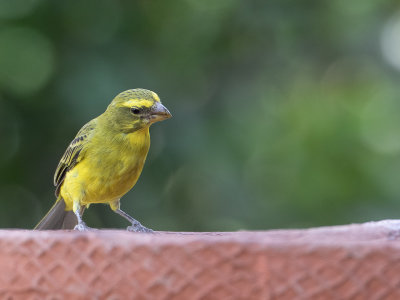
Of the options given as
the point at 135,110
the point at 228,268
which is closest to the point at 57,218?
the point at 135,110

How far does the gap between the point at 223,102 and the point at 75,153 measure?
135cm

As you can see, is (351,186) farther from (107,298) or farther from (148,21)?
(107,298)

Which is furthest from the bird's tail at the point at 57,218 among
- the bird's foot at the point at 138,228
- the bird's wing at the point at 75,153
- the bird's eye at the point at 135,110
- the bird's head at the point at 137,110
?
the bird's eye at the point at 135,110

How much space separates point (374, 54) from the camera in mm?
4344

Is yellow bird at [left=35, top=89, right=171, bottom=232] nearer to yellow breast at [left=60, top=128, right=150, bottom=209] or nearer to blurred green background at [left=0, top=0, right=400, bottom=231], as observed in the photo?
yellow breast at [left=60, top=128, right=150, bottom=209]

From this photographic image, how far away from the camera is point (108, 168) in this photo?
296 centimetres

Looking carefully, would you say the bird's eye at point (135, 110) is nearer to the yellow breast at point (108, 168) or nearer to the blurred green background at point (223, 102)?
the yellow breast at point (108, 168)

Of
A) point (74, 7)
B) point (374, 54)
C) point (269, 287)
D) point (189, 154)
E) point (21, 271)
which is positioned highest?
point (374, 54)

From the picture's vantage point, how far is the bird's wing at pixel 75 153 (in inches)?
122

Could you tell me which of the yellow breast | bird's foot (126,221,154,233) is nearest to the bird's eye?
the yellow breast

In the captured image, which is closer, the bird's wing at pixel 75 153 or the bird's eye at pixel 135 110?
the bird's eye at pixel 135 110

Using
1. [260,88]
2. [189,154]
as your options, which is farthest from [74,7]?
[260,88]

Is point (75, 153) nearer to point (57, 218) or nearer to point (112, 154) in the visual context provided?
point (112, 154)

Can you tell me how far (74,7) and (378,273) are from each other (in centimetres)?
285
